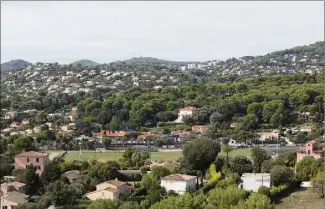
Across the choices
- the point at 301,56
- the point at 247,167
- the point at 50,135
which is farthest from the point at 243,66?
the point at 247,167

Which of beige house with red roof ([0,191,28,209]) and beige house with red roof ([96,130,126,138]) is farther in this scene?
beige house with red roof ([96,130,126,138])

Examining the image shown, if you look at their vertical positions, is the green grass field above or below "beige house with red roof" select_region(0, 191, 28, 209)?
above

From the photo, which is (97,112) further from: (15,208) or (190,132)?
(15,208)

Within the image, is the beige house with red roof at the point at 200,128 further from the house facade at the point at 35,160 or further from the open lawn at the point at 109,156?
the house facade at the point at 35,160

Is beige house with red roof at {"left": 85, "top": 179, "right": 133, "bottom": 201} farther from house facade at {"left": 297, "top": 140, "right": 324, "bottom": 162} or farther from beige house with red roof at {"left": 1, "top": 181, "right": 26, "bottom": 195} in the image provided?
house facade at {"left": 297, "top": 140, "right": 324, "bottom": 162}

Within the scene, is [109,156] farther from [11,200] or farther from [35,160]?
Result: [11,200]

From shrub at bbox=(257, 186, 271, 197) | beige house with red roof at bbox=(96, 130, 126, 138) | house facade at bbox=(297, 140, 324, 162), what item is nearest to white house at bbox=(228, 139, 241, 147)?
beige house with red roof at bbox=(96, 130, 126, 138)

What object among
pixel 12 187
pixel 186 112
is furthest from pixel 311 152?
pixel 186 112
